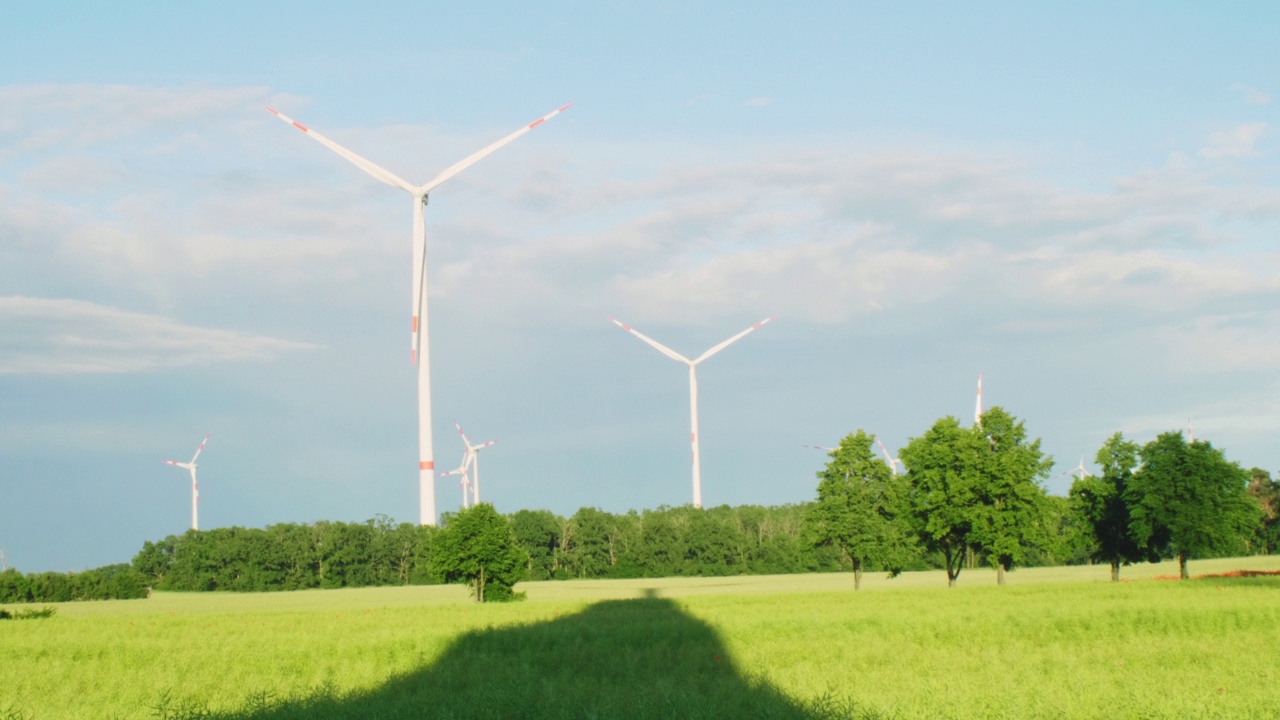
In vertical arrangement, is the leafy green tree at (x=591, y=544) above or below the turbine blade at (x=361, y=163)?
below

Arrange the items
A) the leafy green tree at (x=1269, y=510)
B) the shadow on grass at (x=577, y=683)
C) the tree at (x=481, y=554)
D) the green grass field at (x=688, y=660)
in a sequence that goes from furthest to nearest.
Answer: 1. the leafy green tree at (x=1269, y=510)
2. the tree at (x=481, y=554)
3. the green grass field at (x=688, y=660)
4. the shadow on grass at (x=577, y=683)

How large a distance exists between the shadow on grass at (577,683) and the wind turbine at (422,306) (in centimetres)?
3301

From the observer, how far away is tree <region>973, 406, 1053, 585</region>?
72250mm

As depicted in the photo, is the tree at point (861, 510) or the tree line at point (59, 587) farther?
the tree line at point (59, 587)

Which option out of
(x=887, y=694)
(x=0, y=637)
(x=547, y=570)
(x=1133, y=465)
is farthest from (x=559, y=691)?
(x=547, y=570)

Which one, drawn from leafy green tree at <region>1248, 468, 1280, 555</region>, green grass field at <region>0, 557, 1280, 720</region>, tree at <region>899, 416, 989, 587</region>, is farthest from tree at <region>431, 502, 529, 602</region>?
leafy green tree at <region>1248, 468, 1280, 555</region>

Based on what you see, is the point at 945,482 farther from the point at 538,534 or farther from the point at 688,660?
the point at 538,534

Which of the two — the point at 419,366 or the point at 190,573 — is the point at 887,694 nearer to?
the point at 419,366

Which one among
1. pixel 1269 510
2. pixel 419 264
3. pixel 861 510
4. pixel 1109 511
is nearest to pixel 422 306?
pixel 419 264

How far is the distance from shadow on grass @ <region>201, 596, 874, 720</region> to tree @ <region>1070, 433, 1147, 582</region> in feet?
169

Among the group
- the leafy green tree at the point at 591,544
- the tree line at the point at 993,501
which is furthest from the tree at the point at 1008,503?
the leafy green tree at the point at 591,544

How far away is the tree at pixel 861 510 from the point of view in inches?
2911

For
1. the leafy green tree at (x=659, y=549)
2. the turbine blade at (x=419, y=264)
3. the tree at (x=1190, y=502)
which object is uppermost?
the turbine blade at (x=419, y=264)

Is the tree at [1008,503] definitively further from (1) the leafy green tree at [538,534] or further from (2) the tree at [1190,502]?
(1) the leafy green tree at [538,534]
